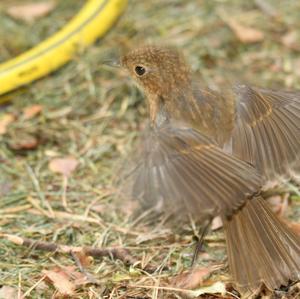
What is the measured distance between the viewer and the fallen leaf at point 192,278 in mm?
4074

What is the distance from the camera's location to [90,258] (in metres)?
4.30

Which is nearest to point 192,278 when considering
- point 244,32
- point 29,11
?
point 244,32

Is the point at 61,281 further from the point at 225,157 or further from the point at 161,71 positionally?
the point at 161,71

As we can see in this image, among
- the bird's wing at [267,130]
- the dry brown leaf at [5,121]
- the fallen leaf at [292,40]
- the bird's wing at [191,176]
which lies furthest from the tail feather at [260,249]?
the fallen leaf at [292,40]

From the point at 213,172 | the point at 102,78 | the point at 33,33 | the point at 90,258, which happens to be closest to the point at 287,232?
the point at 213,172

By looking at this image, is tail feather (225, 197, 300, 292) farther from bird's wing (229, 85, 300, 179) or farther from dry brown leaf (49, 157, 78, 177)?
dry brown leaf (49, 157, 78, 177)

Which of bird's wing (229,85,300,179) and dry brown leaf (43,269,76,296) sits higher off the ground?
bird's wing (229,85,300,179)

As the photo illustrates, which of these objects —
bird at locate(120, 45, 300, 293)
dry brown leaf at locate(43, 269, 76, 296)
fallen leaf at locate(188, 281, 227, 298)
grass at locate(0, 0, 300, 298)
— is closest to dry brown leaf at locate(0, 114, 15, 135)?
grass at locate(0, 0, 300, 298)

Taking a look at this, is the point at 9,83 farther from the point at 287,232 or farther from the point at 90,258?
the point at 287,232

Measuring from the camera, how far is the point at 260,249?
4043 mm

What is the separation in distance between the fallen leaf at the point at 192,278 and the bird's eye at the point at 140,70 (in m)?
1.23

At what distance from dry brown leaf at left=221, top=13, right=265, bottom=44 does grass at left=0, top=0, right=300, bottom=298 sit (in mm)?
41

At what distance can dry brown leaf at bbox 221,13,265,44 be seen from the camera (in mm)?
6332

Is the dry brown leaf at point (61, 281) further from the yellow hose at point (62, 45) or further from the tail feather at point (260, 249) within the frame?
the yellow hose at point (62, 45)
